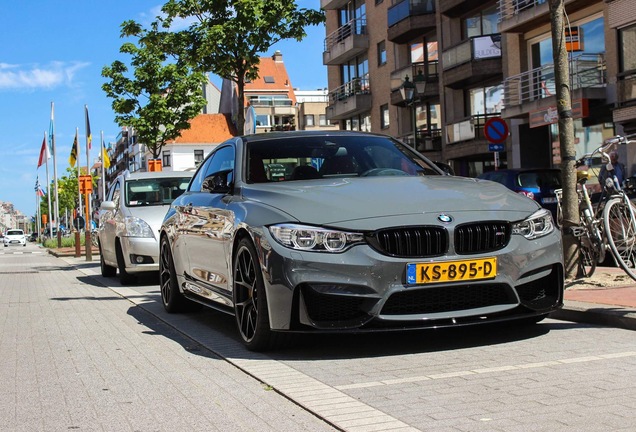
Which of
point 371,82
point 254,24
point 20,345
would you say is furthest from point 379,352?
point 371,82

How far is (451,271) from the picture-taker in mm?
5562

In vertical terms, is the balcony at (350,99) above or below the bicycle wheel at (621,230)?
above

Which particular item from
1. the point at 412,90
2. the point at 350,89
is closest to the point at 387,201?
the point at 412,90

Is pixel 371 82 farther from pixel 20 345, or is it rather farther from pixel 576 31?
pixel 20 345

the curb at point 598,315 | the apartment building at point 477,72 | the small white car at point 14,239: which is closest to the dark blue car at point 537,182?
the apartment building at point 477,72

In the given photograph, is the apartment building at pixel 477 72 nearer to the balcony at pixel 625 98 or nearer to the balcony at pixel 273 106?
the balcony at pixel 625 98

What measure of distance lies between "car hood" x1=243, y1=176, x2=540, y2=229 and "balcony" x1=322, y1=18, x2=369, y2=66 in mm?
38827

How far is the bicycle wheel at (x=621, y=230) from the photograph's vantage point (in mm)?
7758

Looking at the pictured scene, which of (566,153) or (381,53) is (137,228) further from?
(381,53)

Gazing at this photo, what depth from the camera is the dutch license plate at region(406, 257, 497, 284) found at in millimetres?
5512

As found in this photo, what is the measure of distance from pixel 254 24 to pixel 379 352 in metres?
11.5

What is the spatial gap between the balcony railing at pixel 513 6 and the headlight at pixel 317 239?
Answer: 24.5 m

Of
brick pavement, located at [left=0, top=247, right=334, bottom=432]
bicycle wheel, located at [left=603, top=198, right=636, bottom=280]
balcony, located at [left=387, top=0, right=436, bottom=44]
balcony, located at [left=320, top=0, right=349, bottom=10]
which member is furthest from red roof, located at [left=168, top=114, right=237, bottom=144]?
bicycle wheel, located at [left=603, top=198, right=636, bottom=280]

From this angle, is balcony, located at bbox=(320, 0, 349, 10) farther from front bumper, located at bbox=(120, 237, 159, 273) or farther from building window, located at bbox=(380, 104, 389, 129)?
front bumper, located at bbox=(120, 237, 159, 273)
